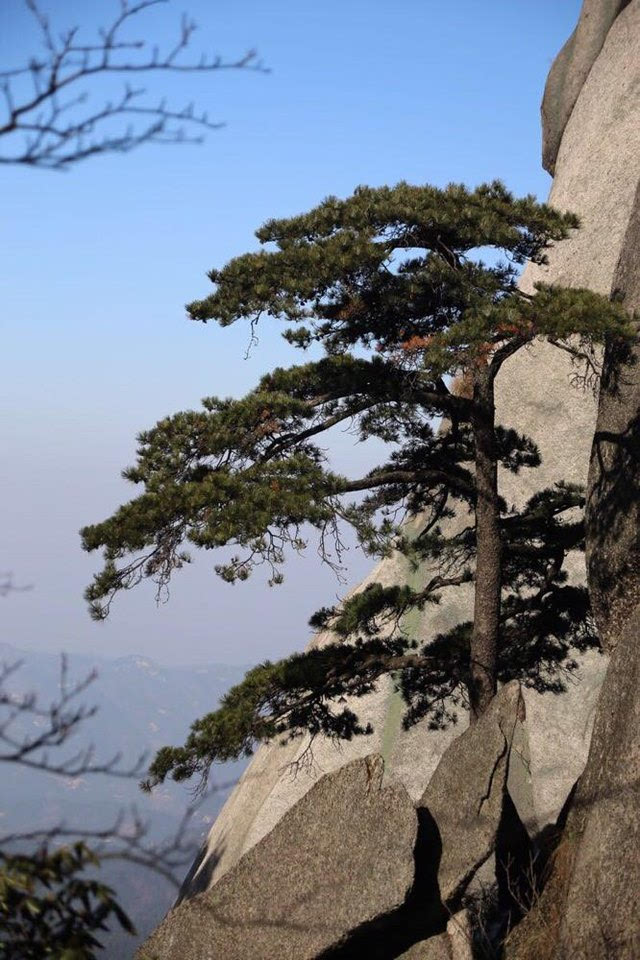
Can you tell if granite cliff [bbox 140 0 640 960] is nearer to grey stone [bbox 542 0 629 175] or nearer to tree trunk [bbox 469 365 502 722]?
tree trunk [bbox 469 365 502 722]

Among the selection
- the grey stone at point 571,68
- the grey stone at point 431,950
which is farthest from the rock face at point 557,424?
the grey stone at point 431,950

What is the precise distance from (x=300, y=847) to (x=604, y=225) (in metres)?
18.9

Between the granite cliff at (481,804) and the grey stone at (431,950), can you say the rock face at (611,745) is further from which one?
the grey stone at (431,950)

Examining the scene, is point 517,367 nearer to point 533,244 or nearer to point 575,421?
point 575,421

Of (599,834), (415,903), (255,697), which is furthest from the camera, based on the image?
(255,697)

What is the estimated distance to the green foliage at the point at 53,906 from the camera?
16.6ft

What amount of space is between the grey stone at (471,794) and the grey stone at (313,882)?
0.52 m

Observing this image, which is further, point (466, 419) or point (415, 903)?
point (466, 419)

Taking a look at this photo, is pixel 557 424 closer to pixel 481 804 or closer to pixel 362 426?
pixel 362 426

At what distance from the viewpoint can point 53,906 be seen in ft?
17.0

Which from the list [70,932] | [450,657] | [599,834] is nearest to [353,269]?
[450,657]

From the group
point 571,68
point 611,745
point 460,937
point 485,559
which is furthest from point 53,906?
point 571,68

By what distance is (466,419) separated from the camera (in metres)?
14.4

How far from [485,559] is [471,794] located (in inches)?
138
